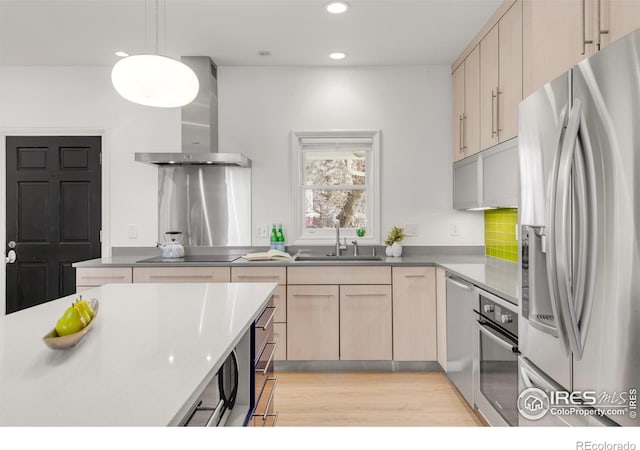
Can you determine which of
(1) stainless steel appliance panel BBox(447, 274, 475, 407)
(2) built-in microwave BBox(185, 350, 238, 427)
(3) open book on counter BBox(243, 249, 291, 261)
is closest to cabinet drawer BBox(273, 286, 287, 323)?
(3) open book on counter BBox(243, 249, 291, 261)

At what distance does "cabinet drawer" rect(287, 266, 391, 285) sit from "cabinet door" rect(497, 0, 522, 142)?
4.21 ft

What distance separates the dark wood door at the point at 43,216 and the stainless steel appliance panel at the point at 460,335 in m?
3.11

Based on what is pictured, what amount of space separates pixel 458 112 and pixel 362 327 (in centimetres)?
196

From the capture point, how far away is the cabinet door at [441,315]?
3.04 meters

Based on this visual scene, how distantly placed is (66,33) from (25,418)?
3.20 metres

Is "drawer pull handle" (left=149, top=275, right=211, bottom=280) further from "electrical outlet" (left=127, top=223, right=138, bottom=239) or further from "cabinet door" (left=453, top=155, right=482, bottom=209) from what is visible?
"cabinet door" (left=453, top=155, right=482, bottom=209)

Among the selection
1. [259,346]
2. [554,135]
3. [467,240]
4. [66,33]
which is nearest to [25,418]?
[259,346]

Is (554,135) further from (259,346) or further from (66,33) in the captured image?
(66,33)

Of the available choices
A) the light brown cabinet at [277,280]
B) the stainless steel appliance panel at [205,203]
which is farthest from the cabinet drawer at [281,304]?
the stainless steel appliance panel at [205,203]

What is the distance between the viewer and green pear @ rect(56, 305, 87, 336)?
1189 millimetres

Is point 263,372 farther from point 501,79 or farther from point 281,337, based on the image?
point 501,79

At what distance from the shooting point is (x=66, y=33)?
3.12 m

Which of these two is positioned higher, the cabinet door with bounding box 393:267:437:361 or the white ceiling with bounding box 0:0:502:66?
the white ceiling with bounding box 0:0:502:66
